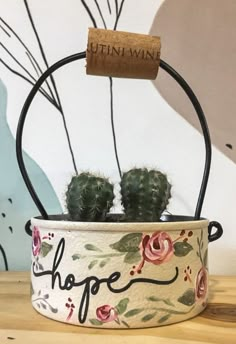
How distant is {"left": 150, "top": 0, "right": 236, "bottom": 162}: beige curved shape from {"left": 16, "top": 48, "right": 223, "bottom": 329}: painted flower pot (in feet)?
0.98

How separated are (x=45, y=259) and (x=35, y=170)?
0.29m

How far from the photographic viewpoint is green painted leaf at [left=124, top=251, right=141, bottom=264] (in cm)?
46

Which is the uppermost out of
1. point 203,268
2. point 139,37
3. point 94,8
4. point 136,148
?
point 94,8

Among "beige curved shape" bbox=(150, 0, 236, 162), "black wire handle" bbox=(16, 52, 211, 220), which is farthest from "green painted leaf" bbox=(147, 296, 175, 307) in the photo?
"beige curved shape" bbox=(150, 0, 236, 162)

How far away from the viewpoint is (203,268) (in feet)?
1.67

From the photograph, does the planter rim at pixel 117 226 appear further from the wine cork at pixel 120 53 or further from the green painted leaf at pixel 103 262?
the wine cork at pixel 120 53

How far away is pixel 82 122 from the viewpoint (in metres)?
0.75

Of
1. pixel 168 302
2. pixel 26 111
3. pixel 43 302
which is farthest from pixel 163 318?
pixel 26 111

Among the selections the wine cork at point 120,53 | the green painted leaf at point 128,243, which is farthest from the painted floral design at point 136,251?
the wine cork at point 120,53

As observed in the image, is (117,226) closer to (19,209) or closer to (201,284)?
(201,284)

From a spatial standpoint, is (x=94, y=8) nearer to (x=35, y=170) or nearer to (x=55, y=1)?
(x=55, y=1)

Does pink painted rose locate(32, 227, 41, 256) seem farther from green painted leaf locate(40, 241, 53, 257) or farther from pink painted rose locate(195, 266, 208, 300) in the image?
pink painted rose locate(195, 266, 208, 300)

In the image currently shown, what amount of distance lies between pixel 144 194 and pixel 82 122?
28 cm

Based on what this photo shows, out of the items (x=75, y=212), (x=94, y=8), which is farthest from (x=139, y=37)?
(x=94, y=8)
